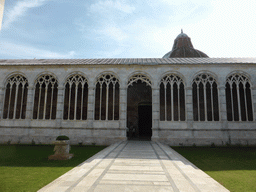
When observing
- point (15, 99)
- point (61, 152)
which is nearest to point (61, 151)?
point (61, 152)

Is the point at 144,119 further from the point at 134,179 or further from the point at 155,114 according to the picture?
the point at 134,179

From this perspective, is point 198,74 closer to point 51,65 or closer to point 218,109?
point 218,109

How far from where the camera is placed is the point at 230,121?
49.0 feet

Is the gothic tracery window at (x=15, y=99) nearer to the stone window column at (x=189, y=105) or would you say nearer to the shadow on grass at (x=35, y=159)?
the shadow on grass at (x=35, y=159)

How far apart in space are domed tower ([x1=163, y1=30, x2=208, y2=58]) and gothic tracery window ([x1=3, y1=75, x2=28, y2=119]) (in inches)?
903

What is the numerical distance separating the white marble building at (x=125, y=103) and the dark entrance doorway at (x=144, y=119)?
5.04 metres

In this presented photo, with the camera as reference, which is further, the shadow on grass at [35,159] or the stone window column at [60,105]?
the stone window column at [60,105]

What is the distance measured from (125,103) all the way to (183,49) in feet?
64.4

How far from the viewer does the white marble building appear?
14938 mm

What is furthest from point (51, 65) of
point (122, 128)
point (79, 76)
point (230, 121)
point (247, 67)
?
point (247, 67)

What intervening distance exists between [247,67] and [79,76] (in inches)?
599

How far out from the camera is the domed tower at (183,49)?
96.7ft

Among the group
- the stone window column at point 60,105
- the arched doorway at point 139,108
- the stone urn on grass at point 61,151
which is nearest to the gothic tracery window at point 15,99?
the stone window column at point 60,105

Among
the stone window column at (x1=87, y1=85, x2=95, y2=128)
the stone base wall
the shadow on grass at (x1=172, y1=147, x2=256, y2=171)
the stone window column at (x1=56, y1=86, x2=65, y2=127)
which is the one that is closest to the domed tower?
the stone window column at (x1=87, y1=85, x2=95, y2=128)
